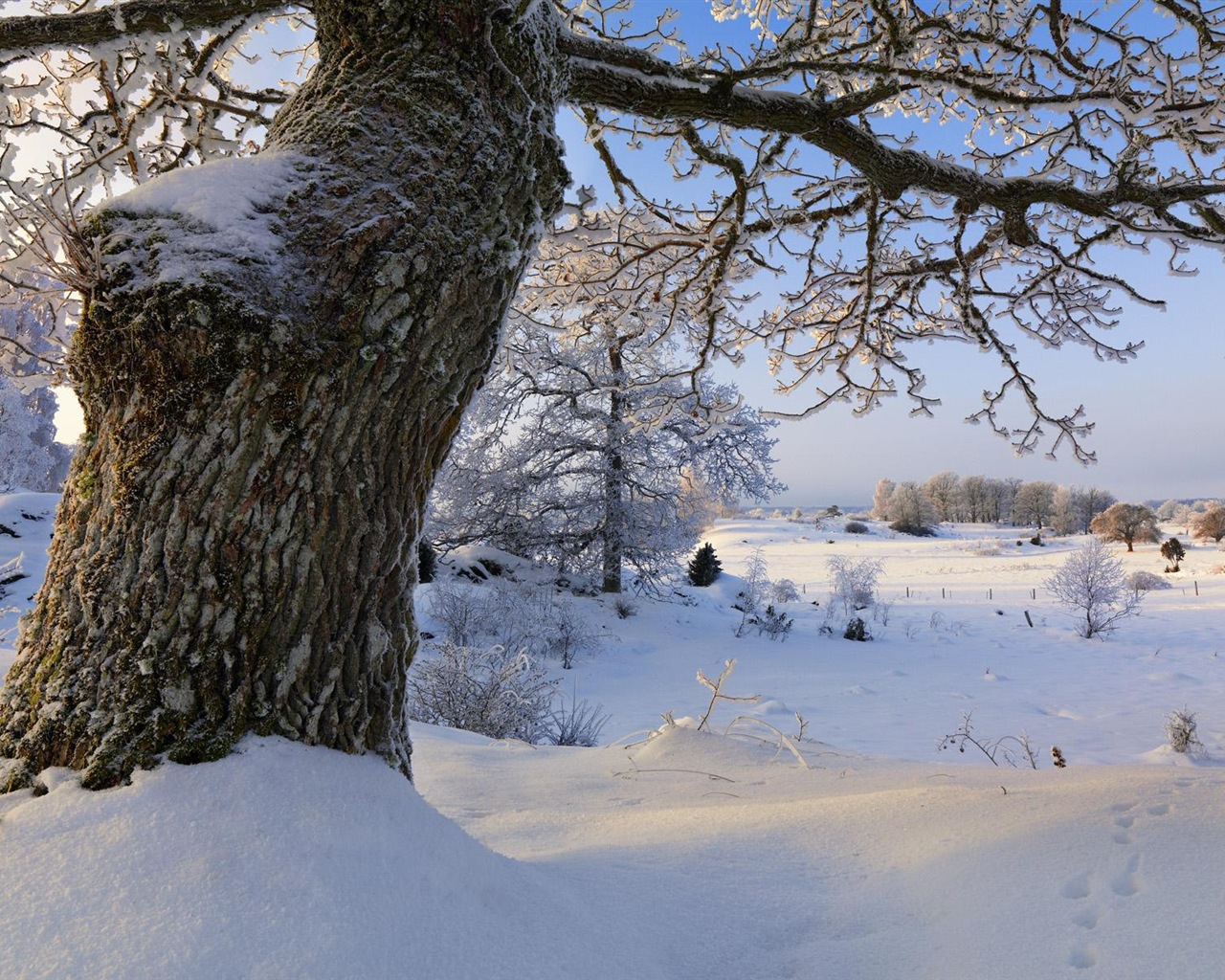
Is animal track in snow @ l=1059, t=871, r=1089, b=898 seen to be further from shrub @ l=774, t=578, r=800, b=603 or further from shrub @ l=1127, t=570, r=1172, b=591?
shrub @ l=1127, t=570, r=1172, b=591

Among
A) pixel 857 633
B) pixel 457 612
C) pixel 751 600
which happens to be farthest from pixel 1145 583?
pixel 457 612

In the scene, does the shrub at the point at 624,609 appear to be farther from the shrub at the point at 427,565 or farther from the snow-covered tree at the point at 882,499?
the snow-covered tree at the point at 882,499

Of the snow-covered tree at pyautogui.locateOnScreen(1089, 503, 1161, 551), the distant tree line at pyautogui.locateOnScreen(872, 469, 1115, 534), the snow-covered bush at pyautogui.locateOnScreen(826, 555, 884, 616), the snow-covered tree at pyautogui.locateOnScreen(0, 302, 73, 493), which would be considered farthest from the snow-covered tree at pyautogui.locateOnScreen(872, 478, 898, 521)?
the snow-covered tree at pyautogui.locateOnScreen(0, 302, 73, 493)

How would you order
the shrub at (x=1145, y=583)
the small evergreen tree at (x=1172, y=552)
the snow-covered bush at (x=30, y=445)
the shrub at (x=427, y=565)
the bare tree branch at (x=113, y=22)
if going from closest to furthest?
the bare tree branch at (x=113, y=22) → the shrub at (x=427, y=565) → the shrub at (x=1145, y=583) → the small evergreen tree at (x=1172, y=552) → the snow-covered bush at (x=30, y=445)

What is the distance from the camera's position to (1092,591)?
13953 mm

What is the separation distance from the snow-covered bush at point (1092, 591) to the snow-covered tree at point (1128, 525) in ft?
60.5

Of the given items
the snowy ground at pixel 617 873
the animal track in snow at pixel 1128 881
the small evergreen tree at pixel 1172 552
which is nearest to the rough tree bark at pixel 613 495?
the snowy ground at pixel 617 873

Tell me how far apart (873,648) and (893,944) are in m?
12.1

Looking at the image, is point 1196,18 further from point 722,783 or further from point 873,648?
point 873,648

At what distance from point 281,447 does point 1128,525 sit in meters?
38.4

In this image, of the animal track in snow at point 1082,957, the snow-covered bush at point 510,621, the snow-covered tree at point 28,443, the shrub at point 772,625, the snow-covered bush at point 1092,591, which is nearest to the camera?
the animal track in snow at point 1082,957

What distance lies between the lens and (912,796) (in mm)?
1911

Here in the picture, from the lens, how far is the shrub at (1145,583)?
18344 mm

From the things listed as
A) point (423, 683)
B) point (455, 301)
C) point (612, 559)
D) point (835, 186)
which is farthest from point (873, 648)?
point (455, 301)
